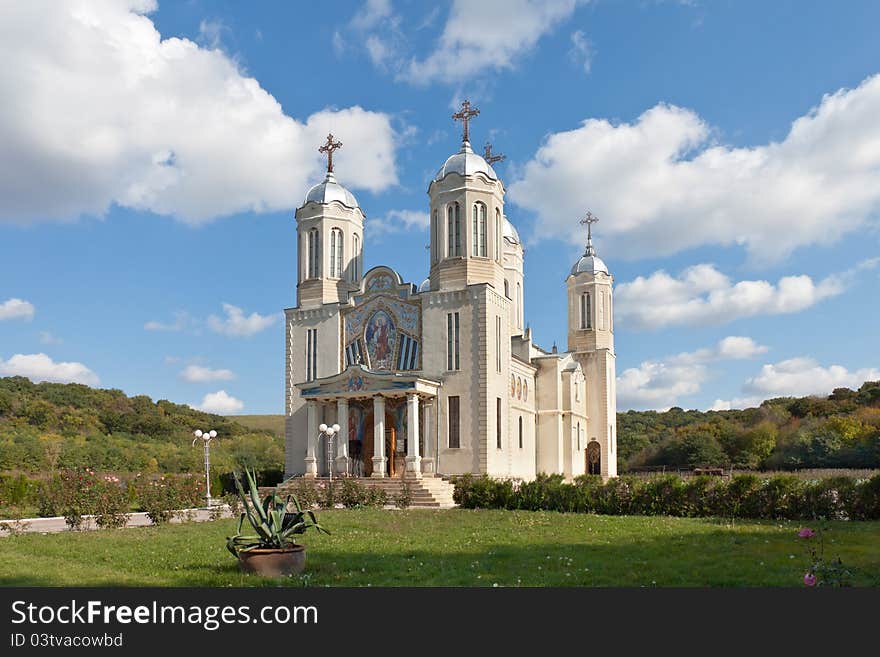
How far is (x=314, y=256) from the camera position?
32.8m

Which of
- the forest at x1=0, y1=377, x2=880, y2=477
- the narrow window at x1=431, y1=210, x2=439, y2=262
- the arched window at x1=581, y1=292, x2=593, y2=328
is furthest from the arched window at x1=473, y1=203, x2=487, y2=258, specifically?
the forest at x1=0, y1=377, x2=880, y2=477

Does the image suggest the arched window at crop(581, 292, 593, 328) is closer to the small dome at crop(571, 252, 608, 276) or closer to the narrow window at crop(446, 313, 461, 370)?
the small dome at crop(571, 252, 608, 276)

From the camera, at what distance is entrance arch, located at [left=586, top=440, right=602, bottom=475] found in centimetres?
4050

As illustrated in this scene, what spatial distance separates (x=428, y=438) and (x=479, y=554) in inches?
670

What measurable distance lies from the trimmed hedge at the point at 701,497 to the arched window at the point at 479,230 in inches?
406

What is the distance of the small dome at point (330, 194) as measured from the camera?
108 feet

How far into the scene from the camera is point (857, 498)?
17297mm


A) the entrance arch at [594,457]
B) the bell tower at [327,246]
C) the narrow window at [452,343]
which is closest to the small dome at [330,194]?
the bell tower at [327,246]

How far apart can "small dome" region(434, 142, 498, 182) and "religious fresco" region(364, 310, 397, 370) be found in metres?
5.74

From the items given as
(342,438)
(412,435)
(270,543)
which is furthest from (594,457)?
(270,543)

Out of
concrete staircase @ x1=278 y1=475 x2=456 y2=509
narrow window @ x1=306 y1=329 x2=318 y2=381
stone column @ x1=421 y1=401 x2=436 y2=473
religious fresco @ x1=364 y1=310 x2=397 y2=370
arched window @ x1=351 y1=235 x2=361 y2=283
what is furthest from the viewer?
arched window @ x1=351 y1=235 x2=361 y2=283

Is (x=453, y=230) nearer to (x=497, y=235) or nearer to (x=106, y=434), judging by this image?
(x=497, y=235)

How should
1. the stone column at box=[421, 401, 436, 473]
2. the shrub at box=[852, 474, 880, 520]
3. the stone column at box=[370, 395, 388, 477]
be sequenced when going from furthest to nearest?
the stone column at box=[421, 401, 436, 473] → the stone column at box=[370, 395, 388, 477] → the shrub at box=[852, 474, 880, 520]

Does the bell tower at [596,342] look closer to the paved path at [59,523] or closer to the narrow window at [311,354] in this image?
the narrow window at [311,354]
